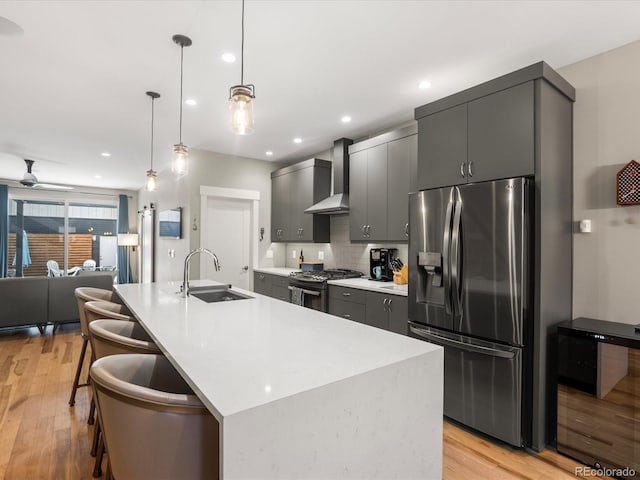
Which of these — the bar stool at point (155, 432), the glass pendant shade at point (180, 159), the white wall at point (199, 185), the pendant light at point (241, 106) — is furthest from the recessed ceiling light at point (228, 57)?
the white wall at point (199, 185)

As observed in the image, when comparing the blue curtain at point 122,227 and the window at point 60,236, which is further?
the blue curtain at point 122,227

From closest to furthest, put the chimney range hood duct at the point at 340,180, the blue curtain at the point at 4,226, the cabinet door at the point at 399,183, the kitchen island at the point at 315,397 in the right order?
the kitchen island at the point at 315,397
the cabinet door at the point at 399,183
the chimney range hood duct at the point at 340,180
the blue curtain at the point at 4,226

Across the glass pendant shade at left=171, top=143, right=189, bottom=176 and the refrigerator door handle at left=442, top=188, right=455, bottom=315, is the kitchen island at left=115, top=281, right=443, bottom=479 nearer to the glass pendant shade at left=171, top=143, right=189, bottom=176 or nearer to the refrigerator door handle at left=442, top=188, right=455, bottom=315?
the refrigerator door handle at left=442, top=188, right=455, bottom=315

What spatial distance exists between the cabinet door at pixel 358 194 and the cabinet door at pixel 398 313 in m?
1.03

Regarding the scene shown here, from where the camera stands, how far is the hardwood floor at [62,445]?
6.59ft

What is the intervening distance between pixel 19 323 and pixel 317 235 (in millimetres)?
4163

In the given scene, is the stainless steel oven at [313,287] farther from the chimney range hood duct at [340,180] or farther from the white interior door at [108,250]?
the white interior door at [108,250]

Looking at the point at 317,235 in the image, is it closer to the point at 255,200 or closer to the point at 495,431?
the point at 255,200

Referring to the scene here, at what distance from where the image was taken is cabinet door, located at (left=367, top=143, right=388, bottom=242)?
371 cm

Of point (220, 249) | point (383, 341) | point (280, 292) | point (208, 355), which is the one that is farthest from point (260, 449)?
point (220, 249)

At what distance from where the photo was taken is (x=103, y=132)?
4.36 metres

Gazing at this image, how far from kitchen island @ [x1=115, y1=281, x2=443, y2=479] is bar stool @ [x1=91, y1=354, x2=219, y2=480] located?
10 cm

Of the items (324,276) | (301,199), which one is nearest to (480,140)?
(324,276)

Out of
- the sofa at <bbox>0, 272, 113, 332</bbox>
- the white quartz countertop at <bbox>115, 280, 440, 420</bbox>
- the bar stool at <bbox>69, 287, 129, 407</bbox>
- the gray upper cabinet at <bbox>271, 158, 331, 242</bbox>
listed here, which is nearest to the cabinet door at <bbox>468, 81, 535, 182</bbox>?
the white quartz countertop at <bbox>115, 280, 440, 420</bbox>
